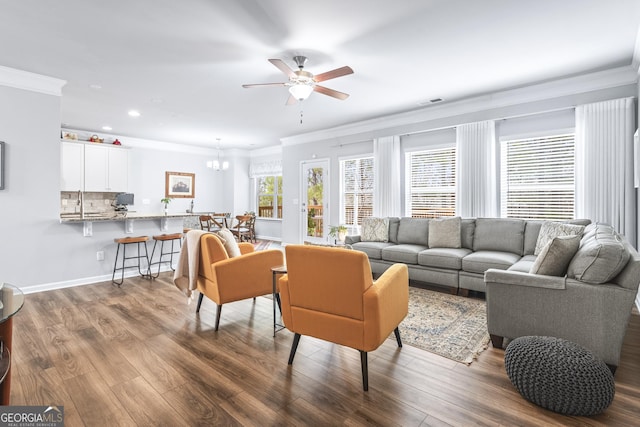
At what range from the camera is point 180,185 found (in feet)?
28.4

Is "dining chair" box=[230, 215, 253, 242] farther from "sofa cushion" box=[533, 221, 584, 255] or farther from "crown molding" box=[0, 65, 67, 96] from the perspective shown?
"sofa cushion" box=[533, 221, 584, 255]

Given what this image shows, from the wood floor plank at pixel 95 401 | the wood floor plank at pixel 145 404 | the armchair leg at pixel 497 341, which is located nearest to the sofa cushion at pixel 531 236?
the armchair leg at pixel 497 341

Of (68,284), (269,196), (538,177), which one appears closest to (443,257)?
(538,177)

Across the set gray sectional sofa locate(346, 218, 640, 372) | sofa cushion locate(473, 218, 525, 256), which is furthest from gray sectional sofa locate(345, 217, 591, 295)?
gray sectional sofa locate(346, 218, 640, 372)

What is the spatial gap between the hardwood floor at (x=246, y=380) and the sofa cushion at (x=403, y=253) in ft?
6.39

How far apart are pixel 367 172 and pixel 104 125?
5454 millimetres

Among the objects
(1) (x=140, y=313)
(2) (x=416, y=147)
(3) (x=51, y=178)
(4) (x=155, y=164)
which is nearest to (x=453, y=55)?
(2) (x=416, y=147)

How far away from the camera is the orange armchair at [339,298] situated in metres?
1.99

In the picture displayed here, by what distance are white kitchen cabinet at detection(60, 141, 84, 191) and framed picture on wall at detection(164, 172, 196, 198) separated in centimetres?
198

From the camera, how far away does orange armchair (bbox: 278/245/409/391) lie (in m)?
1.99

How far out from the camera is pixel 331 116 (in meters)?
5.95

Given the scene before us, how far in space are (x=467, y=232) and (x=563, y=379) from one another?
303 cm

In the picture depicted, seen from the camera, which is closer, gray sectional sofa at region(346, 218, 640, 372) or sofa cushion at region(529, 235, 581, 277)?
gray sectional sofa at region(346, 218, 640, 372)

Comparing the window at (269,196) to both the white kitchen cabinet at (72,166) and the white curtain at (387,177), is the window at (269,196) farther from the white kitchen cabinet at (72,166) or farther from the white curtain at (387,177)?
the white kitchen cabinet at (72,166)
